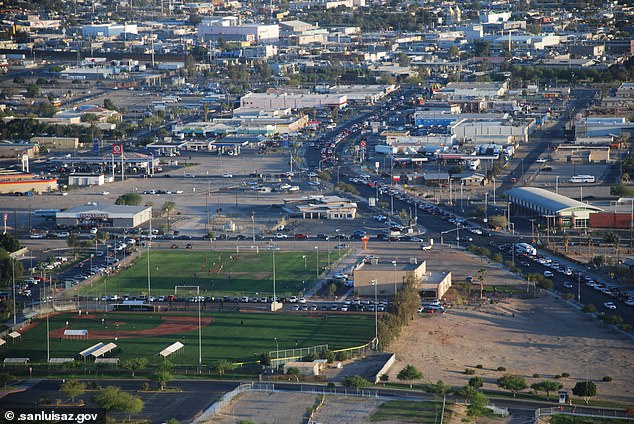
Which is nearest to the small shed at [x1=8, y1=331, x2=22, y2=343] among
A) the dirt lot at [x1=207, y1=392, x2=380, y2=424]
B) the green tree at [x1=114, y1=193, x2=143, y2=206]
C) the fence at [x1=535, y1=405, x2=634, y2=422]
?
the dirt lot at [x1=207, y1=392, x2=380, y2=424]

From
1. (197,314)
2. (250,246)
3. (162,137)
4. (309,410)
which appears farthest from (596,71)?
(309,410)

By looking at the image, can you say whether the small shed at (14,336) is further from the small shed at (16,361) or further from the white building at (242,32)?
the white building at (242,32)

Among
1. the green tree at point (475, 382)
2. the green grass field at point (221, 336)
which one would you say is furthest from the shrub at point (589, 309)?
the green tree at point (475, 382)

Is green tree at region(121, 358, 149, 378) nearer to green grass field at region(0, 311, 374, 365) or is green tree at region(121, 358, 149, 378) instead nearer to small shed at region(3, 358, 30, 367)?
green grass field at region(0, 311, 374, 365)

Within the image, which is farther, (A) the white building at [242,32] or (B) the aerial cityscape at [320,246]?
(A) the white building at [242,32]

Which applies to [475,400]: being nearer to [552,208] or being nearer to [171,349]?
[171,349]

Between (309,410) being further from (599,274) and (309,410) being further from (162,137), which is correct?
(162,137)

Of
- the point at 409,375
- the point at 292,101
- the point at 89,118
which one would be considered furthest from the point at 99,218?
the point at 292,101
